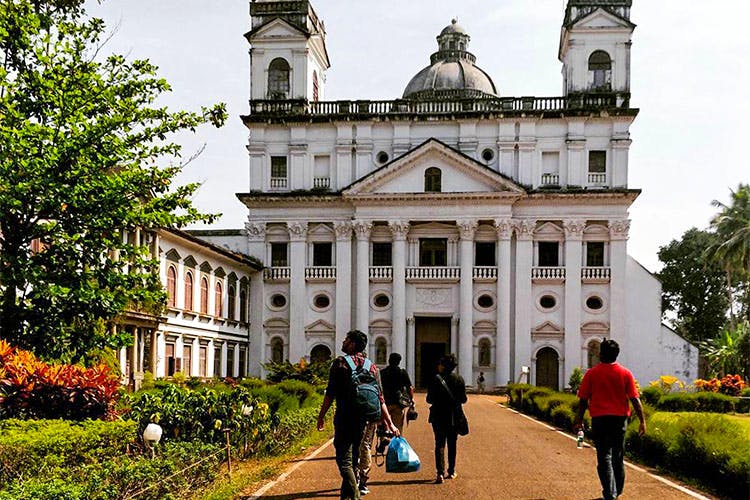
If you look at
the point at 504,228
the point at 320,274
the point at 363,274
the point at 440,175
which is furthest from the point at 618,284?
the point at 320,274

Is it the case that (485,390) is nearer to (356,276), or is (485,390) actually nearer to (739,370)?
(356,276)

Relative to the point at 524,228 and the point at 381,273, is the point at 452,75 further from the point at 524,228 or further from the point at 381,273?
the point at 381,273

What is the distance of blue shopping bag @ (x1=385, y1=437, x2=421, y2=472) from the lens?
10.6 m

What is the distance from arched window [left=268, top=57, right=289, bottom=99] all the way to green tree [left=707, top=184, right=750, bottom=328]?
26.2 m

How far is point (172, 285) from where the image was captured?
3641 cm

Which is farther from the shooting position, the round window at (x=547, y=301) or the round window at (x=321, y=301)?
the round window at (x=321, y=301)

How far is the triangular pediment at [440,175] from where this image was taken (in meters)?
44.7

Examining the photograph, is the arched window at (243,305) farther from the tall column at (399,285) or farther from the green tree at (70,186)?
the green tree at (70,186)

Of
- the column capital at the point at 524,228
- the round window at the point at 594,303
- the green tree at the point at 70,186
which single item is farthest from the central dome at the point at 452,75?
the green tree at the point at 70,186

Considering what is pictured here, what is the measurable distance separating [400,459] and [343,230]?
3621cm

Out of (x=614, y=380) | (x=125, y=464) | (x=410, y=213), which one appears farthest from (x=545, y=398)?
(x=410, y=213)

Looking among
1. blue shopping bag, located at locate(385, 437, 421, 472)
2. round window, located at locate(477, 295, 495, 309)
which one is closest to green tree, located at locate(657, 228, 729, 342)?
round window, located at locate(477, 295, 495, 309)

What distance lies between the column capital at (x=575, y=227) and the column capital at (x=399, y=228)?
809 centimetres

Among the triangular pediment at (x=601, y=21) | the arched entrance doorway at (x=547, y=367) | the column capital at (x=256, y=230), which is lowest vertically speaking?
the arched entrance doorway at (x=547, y=367)
